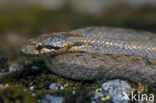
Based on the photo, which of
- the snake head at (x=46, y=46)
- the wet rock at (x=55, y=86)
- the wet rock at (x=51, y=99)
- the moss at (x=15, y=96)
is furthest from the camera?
the snake head at (x=46, y=46)

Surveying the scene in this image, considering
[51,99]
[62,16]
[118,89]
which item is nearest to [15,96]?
[51,99]

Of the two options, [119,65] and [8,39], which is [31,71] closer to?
[119,65]

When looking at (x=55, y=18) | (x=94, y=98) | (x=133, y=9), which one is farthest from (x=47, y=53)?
(x=133, y=9)

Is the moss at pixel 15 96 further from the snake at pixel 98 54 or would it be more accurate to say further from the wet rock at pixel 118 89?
the wet rock at pixel 118 89

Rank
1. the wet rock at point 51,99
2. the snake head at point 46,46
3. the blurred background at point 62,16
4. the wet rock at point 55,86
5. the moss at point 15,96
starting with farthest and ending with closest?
1. the blurred background at point 62,16
2. the snake head at point 46,46
3. the wet rock at point 55,86
4. the wet rock at point 51,99
5. the moss at point 15,96

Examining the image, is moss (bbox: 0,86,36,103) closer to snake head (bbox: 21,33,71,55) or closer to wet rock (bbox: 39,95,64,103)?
wet rock (bbox: 39,95,64,103)

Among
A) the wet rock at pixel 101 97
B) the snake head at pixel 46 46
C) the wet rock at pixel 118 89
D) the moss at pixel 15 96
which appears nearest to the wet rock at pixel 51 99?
the moss at pixel 15 96
